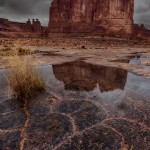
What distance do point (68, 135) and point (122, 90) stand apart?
2.72 meters

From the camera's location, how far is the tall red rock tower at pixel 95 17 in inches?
2997

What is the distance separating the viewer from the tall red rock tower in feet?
250

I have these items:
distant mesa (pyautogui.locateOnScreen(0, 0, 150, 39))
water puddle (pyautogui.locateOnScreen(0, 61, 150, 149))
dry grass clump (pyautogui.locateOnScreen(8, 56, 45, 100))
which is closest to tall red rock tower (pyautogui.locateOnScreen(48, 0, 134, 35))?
distant mesa (pyautogui.locateOnScreen(0, 0, 150, 39))

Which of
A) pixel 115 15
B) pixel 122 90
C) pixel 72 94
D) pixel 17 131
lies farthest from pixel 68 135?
pixel 115 15

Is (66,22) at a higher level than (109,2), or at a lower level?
lower

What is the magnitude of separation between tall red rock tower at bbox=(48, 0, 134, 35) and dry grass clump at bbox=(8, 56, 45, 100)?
2815 inches

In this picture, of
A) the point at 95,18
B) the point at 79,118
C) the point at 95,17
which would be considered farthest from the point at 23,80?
the point at 95,17

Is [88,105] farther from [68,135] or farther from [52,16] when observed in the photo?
[52,16]

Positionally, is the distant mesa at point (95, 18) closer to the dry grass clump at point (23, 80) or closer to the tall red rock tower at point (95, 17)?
the tall red rock tower at point (95, 17)

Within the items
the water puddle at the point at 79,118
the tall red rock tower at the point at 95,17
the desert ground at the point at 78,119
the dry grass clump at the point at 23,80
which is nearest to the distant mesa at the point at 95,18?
the tall red rock tower at the point at 95,17

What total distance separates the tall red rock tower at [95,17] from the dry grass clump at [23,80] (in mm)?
71491

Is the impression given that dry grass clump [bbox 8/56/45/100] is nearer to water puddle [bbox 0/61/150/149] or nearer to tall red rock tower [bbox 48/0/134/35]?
water puddle [bbox 0/61/150/149]

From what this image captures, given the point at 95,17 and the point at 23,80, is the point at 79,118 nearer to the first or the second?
the point at 23,80

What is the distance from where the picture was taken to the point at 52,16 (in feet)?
276
